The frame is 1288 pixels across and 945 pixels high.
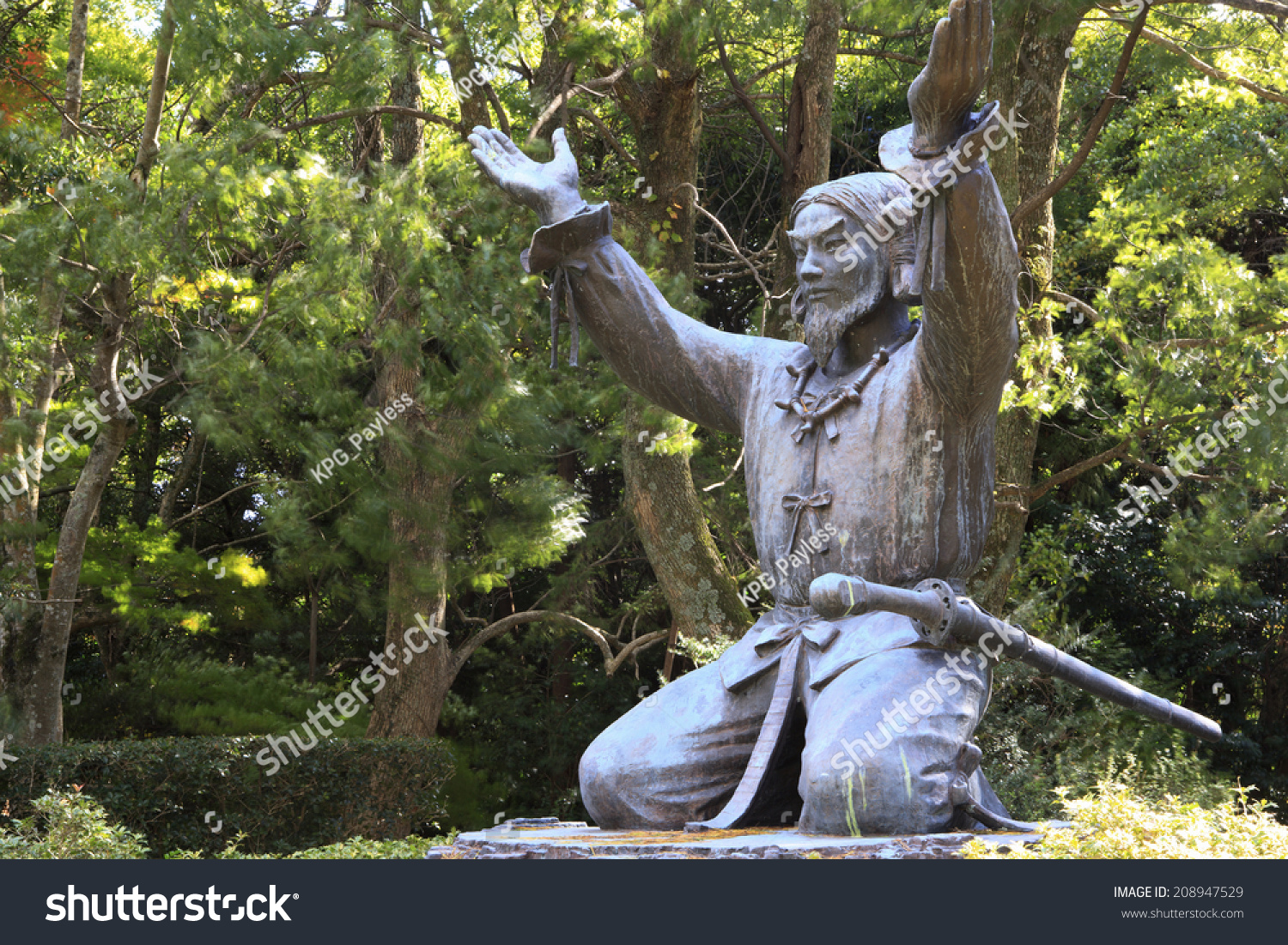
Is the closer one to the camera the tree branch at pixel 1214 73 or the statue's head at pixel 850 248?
the statue's head at pixel 850 248

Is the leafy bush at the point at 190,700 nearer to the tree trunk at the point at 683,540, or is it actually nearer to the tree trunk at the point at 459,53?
the tree trunk at the point at 683,540

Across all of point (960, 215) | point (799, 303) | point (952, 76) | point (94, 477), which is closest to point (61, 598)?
point (94, 477)

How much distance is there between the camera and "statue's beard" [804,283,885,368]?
3.71m

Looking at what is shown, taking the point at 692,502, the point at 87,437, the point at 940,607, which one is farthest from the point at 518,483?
the point at 940,607

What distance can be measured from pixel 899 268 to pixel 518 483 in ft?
23.4

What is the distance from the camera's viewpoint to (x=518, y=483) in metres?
10.5

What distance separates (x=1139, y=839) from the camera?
8.87 feet

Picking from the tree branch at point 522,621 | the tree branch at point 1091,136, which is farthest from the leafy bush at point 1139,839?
the tree branch at point 522,621

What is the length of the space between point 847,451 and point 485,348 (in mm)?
5131

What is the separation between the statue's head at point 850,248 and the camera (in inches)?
144

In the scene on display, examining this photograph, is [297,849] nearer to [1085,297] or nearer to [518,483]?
[518,483]

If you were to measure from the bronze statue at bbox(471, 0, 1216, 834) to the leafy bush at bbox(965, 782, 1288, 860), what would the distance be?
39 cm

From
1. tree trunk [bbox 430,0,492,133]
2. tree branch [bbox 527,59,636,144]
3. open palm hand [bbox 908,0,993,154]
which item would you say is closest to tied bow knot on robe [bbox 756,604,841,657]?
open palm hand [bbox 908,0,993,154]

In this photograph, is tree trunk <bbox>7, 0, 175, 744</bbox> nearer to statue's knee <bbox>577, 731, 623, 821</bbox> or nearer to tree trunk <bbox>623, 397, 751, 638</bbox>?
tree trunk <bbox>623, 397, 751, 638</bbox>
